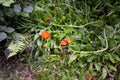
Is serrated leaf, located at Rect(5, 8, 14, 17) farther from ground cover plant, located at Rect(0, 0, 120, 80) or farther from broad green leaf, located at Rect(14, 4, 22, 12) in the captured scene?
ground cover plant, located at Rect(0, 0, 120, 80)

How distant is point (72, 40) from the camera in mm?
2865

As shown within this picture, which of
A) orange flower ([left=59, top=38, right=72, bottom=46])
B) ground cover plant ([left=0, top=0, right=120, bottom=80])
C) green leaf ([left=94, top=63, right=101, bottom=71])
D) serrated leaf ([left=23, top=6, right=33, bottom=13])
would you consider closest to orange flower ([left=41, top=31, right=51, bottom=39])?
ground cover plant ([left=0, top=0, right=120, bottom=80])

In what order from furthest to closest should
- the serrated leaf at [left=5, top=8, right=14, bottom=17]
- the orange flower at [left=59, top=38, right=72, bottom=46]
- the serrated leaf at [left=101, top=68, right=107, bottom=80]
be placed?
the serrated leaf at [left=5, top=8, right=14, bottom=17], the orange flower at [left=59, top=38, right=72, bottom=46], the serrated leaf at [left=101, top=68, right=107, bottom=80]

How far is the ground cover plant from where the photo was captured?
2.75 meters

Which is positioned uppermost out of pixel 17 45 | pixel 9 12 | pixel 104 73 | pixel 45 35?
pixel 9 12

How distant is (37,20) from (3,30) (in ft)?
1.24

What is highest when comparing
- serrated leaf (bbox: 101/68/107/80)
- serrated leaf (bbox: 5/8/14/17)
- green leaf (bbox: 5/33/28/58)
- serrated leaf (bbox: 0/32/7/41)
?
serrated leaf (bbox: 5/8/14/17)

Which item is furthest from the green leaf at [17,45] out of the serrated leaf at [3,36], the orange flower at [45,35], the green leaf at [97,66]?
the green leaf at [97,66]

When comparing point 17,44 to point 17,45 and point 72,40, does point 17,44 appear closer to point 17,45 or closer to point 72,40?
point 17,45

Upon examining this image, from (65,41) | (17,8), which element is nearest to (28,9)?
(17,8)

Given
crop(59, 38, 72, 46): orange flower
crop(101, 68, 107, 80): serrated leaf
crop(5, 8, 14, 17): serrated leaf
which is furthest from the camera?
crop(5, 8, 14, 17): serrated leaf

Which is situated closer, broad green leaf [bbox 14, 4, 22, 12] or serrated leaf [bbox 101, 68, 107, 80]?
serrated leaf [bbox 101, 68, 107, 80]

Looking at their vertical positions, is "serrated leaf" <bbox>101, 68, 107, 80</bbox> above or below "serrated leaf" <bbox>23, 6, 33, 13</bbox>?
below

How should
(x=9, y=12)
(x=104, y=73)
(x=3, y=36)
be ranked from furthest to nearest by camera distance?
1. (x=9, y=12)
2. (x=3, y=36)
3. (x=104, y=73)
